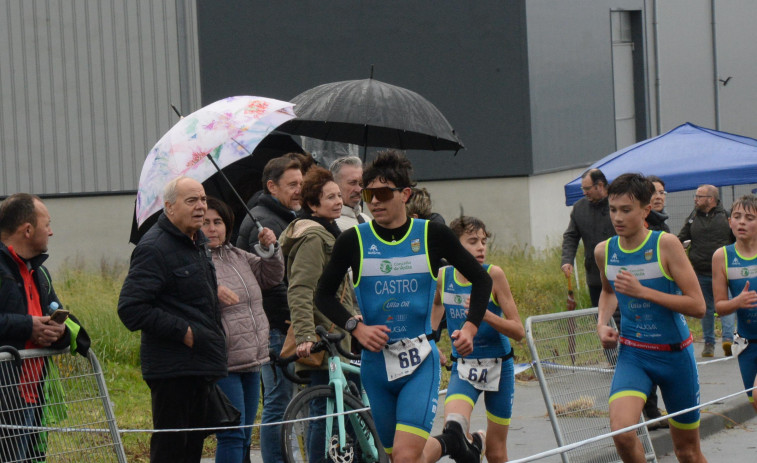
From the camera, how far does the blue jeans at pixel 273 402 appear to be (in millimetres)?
7168

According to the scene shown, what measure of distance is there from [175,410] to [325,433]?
1163 millimetres

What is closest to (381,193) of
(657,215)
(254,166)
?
(254,166)

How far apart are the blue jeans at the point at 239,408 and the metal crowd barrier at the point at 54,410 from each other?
0.97 m

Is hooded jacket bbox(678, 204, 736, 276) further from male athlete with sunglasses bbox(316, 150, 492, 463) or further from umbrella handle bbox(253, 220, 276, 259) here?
male athlete with sunglasses bbox(316, 150, 492, 463)

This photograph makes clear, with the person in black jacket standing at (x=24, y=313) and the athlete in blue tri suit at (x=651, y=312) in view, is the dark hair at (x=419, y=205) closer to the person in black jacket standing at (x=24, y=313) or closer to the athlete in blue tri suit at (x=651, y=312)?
the athlete in blue tri suit at (x=651, y=312)

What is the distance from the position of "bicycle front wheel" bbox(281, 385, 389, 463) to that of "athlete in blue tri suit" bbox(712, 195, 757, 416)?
248 cm

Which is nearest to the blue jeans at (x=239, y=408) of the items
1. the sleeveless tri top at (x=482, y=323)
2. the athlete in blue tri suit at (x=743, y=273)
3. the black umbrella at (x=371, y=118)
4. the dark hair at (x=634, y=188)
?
the sleeveless tri top at (x=482, y=323)

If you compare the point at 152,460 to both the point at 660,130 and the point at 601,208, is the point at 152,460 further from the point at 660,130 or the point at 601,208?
the point at 660,130

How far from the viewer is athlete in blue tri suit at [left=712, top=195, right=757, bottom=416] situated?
762 centimetres

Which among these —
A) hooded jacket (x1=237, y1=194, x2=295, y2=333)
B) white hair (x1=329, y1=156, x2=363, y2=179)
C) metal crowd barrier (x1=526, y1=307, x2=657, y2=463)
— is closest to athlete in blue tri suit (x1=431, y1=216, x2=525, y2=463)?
metal crowd barrier (x1=526, y1=307, x2=657, y2=463)

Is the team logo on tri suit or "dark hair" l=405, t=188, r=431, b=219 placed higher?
"dark hair" l=405, t=188, r=431, b=219

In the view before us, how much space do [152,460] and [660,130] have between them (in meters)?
20.4

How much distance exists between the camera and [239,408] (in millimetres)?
6734

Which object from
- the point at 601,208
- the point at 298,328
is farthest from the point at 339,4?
the point at 298,328
